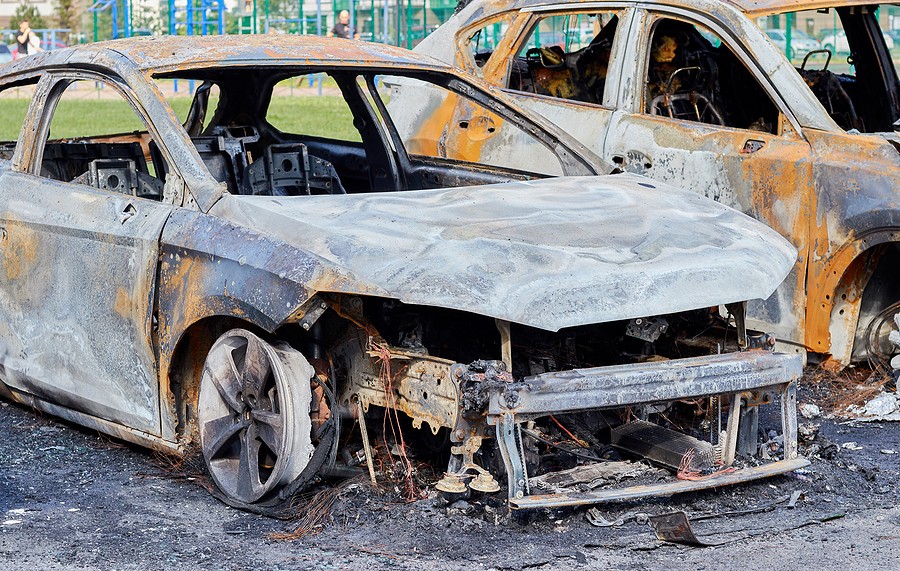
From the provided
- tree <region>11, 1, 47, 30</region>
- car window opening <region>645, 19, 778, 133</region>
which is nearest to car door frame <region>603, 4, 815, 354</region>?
car window opening <region>645, 19, 778, 133</region>

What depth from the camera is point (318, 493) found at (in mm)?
4844

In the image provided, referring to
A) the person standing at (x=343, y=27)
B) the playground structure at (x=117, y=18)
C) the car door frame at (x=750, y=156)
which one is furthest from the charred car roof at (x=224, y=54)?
the playground structure at (x=117, y=18)

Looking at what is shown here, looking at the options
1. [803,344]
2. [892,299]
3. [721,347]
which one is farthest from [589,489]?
[892,299]

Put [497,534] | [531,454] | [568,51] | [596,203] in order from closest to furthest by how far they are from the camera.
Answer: [497,534] → [531,454] → [596,203] → [568,51]

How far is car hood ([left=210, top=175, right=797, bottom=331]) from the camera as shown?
4.29 m

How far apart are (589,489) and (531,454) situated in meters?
0.24

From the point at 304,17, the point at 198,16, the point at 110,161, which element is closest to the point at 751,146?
the point at 110,161

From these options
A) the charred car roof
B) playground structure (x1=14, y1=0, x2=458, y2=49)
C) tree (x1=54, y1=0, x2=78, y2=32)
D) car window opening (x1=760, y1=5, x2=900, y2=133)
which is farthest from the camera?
tree (x1=54, y1=0, x2=78, y2=32)

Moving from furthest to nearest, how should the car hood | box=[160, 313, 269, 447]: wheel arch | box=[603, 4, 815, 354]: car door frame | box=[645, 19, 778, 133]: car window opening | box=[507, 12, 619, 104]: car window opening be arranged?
1. box=[507, 12, 619, 104]: car window opening
2. box=[645, 19, 778, 133]: car window opening
3. box=[603, 4, 815, 354]: car door frame
4. box=[160, 313, 269, 447]: wheel arch
5. the car hood

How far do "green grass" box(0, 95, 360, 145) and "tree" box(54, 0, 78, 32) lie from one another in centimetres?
2258

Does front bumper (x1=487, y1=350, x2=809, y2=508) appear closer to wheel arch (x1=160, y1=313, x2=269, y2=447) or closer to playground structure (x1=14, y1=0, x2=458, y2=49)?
wheel arch (x1=160, y1=313, x2=269, y2=447)

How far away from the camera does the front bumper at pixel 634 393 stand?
434cm

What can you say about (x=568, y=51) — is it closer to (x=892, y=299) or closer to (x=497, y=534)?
(x=892, y=299)

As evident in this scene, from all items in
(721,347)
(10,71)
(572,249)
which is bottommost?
(721,347)
